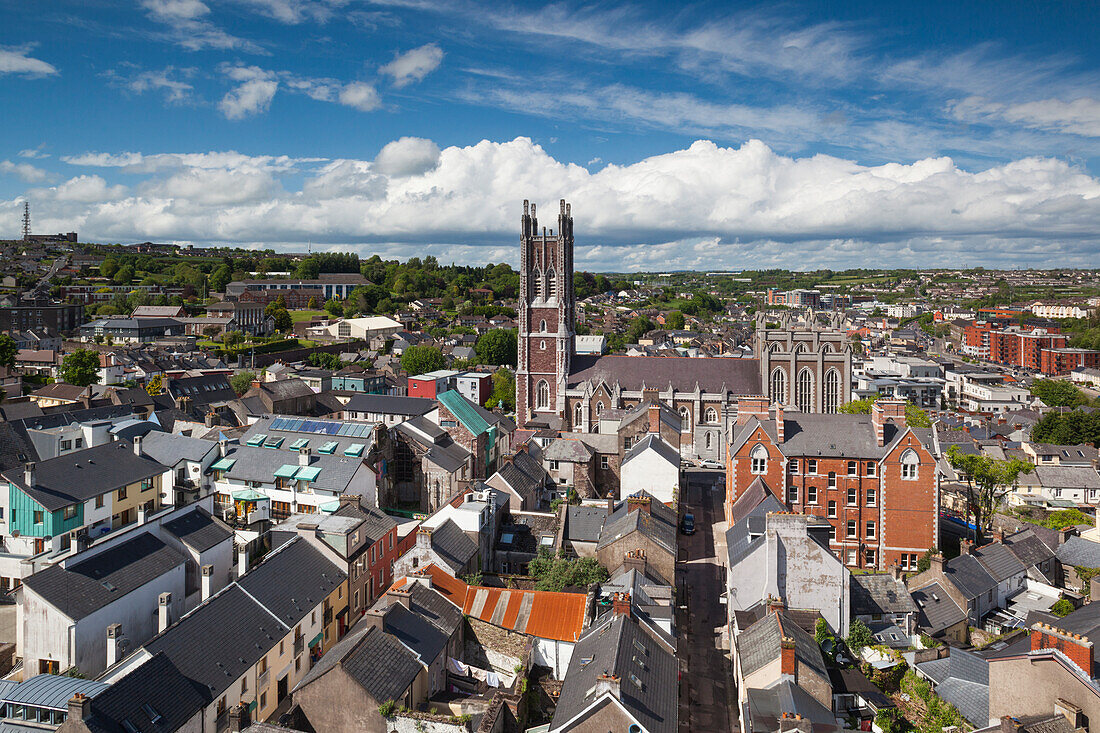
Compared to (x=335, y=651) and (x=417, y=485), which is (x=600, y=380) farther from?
(x=335, y=651)

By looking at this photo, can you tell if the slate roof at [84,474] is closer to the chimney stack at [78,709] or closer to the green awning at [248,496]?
the green awning at [248,496]

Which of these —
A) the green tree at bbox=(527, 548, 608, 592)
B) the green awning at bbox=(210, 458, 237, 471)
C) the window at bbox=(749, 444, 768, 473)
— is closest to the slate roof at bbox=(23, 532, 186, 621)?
the green awning at bbox=(210, 458, 237, 471)

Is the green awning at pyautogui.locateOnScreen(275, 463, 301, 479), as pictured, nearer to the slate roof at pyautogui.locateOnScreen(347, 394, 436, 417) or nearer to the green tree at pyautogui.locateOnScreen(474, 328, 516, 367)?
the slate roof at pyautogui.locateOnScreen(347, 394, 436, 417)

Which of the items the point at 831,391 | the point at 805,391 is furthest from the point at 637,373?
the point at 831,391

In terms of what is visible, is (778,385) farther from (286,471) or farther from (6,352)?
(6,352)

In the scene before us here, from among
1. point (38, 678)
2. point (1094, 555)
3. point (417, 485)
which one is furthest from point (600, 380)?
point (38, 678)

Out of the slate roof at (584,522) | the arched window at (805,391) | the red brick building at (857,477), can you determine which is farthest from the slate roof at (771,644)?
the arched window at (805,391)
